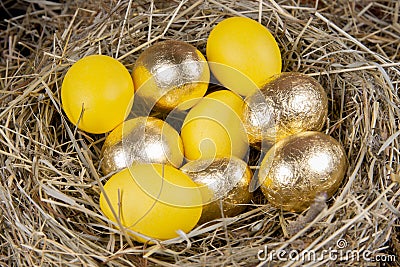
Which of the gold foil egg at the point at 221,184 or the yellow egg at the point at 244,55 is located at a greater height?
the yellow egg at the point at 244,55

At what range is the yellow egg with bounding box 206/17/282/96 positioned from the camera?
1.48m

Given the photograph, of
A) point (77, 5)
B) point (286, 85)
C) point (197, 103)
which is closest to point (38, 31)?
point (77, 5)

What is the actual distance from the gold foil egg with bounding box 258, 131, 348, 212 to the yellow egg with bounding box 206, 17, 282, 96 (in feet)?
0.65

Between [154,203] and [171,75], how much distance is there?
1.17ft

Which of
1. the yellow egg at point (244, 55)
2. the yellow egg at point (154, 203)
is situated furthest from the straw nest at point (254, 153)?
the yellow egg at point (244, 55)

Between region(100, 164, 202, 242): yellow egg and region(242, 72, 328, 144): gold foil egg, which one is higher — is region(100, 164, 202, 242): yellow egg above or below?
below

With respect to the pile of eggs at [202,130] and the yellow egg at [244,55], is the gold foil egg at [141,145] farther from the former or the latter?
the yellow egg at [244,55]

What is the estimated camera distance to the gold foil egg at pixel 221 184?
1.35 m

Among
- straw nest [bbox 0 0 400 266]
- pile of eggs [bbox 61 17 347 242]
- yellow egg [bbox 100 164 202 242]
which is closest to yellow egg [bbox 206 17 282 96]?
pile of eggs [bbox 61 17 347 242]

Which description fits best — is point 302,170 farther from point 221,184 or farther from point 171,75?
point 171,75

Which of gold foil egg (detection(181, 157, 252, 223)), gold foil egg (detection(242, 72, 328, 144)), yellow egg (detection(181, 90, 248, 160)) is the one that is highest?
gold foil egg (detection(242, 72, 328, 144))

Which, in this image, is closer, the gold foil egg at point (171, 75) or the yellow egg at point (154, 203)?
the yellow egg at point (154, 203)

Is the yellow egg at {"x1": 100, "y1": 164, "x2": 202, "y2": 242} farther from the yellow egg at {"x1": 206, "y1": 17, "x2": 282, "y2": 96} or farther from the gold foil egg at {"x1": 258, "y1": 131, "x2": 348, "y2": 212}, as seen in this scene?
the yellow egg at {"x1": 206, "y1": 17, "x2": 282, "y2": 96}

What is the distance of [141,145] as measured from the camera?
1.41m
